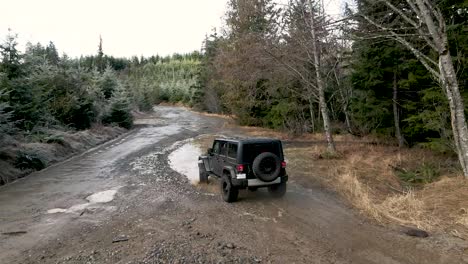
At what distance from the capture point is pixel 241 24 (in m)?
36.3

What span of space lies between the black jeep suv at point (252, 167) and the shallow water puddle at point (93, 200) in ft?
12.5

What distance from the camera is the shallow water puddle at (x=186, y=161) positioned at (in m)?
15.8

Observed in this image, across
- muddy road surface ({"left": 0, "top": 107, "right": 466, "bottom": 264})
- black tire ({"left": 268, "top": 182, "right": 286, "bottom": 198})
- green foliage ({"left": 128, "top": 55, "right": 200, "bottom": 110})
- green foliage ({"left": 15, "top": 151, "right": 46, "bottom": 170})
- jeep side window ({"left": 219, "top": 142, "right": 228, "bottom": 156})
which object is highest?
green foliage ({"left": 128, "top": 55, "right": 200, "bottom": 110})

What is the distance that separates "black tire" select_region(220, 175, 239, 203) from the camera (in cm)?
1062

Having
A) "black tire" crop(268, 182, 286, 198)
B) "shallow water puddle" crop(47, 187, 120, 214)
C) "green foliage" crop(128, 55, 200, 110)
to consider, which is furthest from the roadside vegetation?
"green foliage" crop(128, 55, 200, 110)

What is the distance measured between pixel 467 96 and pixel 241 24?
25788 millimetres

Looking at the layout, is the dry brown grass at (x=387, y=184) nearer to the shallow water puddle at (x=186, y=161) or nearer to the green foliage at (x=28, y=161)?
the shallow water puddle at (x=186, y=161)

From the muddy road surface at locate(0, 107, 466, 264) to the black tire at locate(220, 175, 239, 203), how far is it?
196 mm

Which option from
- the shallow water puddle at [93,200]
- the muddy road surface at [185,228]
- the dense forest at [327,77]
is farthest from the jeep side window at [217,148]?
the dense forest at [327,77]

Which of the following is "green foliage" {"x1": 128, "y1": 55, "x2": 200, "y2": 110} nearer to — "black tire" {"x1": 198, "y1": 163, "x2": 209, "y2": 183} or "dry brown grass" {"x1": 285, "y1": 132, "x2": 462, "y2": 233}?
"dry brown grass" {"x1": 285, "y1": 132, "x2": 462, "y2": 233}

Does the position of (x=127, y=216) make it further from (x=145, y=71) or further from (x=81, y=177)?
(x=145, y=71)

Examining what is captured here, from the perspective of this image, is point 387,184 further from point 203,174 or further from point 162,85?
point 162,85

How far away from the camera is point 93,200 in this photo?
11.7 m

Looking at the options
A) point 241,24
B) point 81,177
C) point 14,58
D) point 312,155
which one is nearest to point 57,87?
point 14,58
